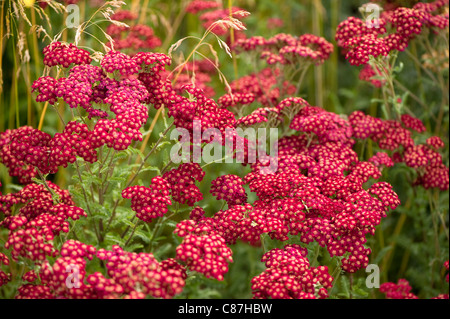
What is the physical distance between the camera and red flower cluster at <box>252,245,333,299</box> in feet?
7.22

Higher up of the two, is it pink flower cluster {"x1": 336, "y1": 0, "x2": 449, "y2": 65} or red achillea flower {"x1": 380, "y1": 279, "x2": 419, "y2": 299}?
pink flower cluster {"x1": 336, "y1": 0, "x2": 449, "y2": 65}

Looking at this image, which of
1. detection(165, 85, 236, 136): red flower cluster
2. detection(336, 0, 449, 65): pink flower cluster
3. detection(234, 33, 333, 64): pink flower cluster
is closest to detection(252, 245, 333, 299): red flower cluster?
detection(165, 85, 236, 136): red flower cluster

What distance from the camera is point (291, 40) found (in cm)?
343

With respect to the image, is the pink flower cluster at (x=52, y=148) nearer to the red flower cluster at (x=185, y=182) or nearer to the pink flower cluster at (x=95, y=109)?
the pink flower cluster at (x=95, y=109)

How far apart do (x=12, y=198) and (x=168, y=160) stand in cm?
78

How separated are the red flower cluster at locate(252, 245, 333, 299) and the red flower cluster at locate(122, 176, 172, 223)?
1.67 feet

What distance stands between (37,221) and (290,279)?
1064 mm

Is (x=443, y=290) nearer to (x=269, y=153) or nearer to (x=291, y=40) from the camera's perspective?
(x=269, y=153)

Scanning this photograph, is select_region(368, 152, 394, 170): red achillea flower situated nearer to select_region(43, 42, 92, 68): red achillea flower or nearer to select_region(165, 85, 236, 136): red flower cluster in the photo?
select_region(165, 85, 236, 136): red flower cluster

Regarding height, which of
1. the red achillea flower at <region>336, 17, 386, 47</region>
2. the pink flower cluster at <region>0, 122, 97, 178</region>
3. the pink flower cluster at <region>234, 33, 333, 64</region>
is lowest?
the pink flower cluster at <region>0, 122, 97, 178</region>

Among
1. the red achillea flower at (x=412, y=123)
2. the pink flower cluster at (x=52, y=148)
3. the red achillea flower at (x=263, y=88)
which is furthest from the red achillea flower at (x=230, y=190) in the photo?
the red achillea flower at (x=412, y=123)

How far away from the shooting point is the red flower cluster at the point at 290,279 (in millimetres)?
2201

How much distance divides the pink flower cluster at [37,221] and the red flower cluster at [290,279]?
33.5 inches
